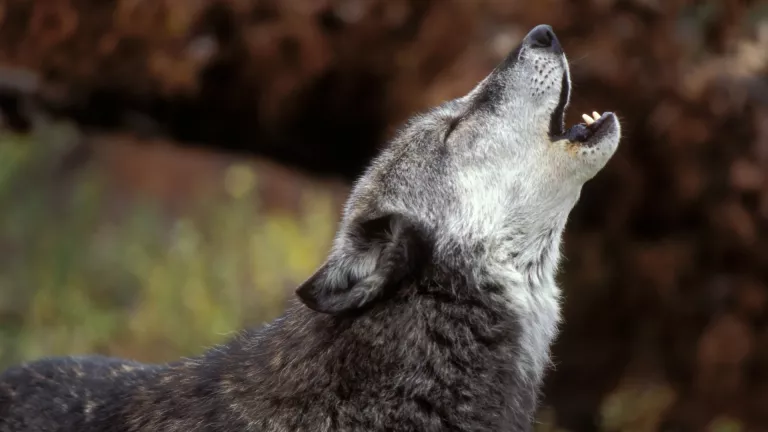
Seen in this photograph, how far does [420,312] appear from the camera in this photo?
3.78 metres

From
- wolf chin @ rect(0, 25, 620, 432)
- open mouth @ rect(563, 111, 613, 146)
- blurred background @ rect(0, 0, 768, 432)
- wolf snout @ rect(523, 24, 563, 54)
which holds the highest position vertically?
blurred background @ rect(0, 0, 768, 432)

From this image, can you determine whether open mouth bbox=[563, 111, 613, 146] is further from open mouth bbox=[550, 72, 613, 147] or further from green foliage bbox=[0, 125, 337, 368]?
green foliage bbox=[0, 125, 337, 368]

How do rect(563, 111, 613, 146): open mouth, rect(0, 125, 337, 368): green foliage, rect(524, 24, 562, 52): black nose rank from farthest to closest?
rect(0, 125, 337, 368): green foliage, rect(524, 24, 562, 52): black nose, rect(563, 111, 613, 146): open mouth

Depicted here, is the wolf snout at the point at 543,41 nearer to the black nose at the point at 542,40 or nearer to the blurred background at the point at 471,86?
the black nose at the point at 542,40

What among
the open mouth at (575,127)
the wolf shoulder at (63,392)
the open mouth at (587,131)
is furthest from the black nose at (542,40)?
the wolf shoulder at (63,392)

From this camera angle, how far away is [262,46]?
7336 mm

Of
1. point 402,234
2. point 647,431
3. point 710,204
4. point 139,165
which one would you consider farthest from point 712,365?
point 139,165

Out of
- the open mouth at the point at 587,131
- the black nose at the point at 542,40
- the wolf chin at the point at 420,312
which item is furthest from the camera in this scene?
the black nose at the point at 542,40

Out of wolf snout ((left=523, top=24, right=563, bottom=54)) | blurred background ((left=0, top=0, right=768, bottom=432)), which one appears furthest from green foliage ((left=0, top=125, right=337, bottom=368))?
wolf snout ((left=523, top=24, right=563, bottom=54))

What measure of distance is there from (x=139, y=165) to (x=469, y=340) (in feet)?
37.6

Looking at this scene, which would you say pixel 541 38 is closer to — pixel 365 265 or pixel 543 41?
pixel 543 41

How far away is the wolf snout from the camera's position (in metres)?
4.32

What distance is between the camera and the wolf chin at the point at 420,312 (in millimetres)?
3691

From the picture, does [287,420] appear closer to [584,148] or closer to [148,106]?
[584,148]
